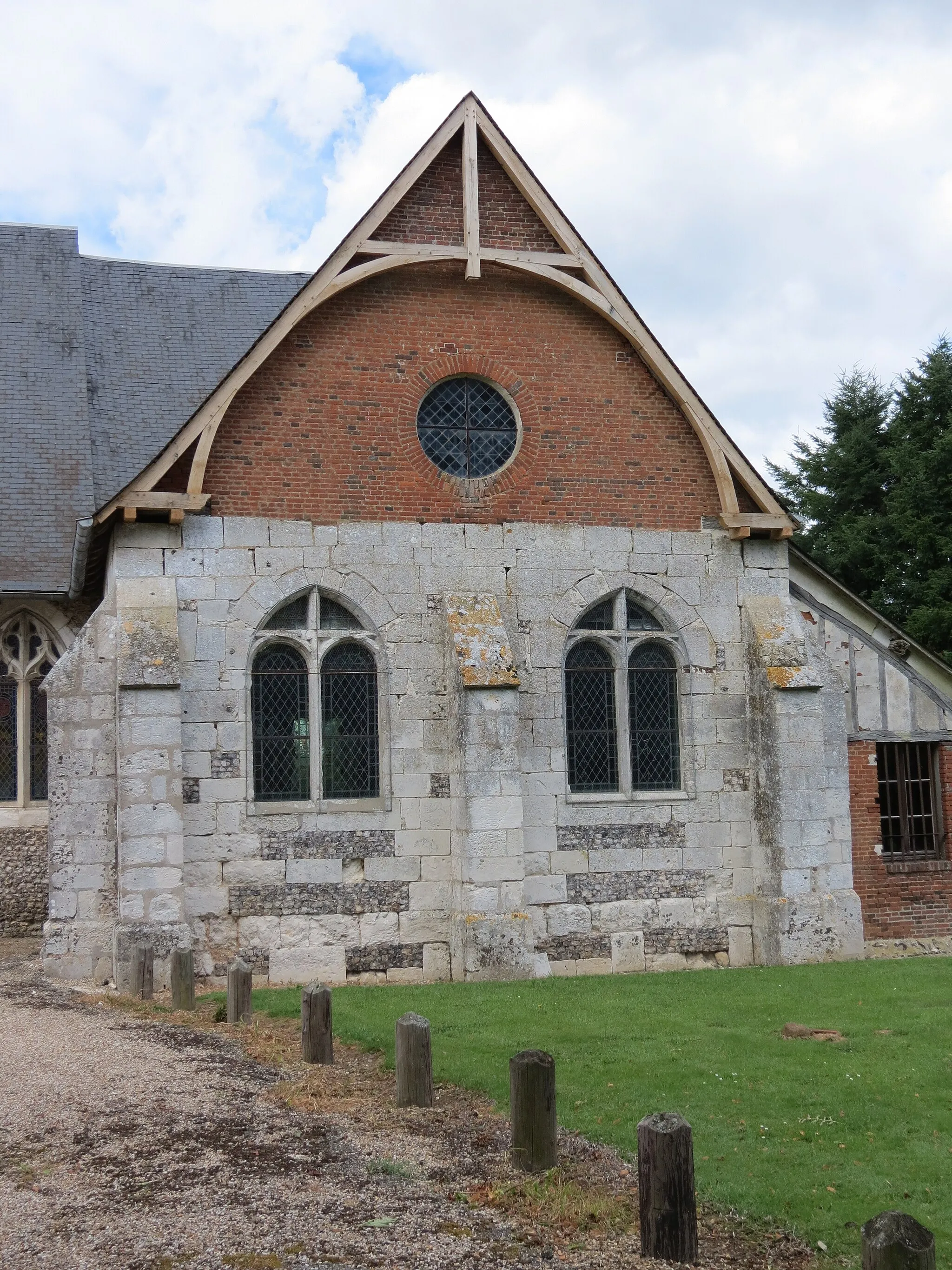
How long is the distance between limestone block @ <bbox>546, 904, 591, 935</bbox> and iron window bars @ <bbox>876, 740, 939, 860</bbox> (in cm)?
417

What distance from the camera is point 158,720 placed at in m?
12.8

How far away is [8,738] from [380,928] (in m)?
7.13

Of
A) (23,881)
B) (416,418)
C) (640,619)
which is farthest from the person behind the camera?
(23,881)

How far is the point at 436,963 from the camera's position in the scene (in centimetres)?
1342

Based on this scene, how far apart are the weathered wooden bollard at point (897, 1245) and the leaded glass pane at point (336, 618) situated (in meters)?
10.1

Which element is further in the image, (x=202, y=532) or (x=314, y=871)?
(x=202, y=532)

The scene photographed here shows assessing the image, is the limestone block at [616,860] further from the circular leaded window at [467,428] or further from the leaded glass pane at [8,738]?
the leaded glass pane at [8,738]

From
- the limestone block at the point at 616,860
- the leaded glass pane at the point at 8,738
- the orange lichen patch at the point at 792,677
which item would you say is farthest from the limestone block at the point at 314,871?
the leaded glass pane at the point at 8,738

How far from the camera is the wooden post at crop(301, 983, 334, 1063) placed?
9172 mm

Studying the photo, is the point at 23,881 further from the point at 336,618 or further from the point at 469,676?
the point at 469,676

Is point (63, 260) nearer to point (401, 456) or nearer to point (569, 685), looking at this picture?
point (401, 456)

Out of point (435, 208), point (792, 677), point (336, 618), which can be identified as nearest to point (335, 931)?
point (336, 618)

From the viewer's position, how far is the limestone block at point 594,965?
538 inches

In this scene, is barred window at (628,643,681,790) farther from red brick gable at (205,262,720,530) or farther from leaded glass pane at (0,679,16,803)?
leaded glass pane at (0,679,16,803)
